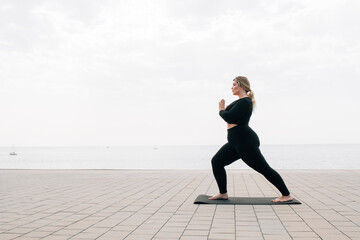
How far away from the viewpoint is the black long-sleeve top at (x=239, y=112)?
190 inches

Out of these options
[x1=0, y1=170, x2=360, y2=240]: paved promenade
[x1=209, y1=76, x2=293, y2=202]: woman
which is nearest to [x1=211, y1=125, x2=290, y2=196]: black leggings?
[x1=209, y1=76, x2=293, y2=202]: woman

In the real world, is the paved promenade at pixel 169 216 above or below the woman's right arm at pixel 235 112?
below

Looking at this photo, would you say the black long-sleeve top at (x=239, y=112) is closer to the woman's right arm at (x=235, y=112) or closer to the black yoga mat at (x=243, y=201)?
the woman's right arm at (x=235, y=112)

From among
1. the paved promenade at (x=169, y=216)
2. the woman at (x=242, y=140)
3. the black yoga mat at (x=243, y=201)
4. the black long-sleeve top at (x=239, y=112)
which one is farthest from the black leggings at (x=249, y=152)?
the paved promenade at (x=169, y=216)

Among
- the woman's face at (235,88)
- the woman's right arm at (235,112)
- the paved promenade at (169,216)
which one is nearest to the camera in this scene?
the paved promenade at (169,216)

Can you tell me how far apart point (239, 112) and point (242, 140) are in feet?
1.31

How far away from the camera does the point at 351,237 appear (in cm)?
319

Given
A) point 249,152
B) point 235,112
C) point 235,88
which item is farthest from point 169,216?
point 235,88

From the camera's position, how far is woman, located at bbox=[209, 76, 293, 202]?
4840 millimetres

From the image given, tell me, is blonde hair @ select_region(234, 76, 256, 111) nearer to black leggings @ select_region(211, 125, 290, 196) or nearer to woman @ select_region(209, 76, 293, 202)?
woman @ select_region(209, 76, 293, 202)

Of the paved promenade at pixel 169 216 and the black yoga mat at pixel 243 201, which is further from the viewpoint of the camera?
the black yoga mat at pixel 243 201

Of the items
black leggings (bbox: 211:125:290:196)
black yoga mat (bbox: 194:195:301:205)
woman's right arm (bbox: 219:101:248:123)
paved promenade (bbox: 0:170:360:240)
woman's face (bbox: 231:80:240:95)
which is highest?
woman's face (bbox: 231:80:240:95)

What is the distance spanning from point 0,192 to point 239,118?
513cm

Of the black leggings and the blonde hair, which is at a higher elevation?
the blonde hair
